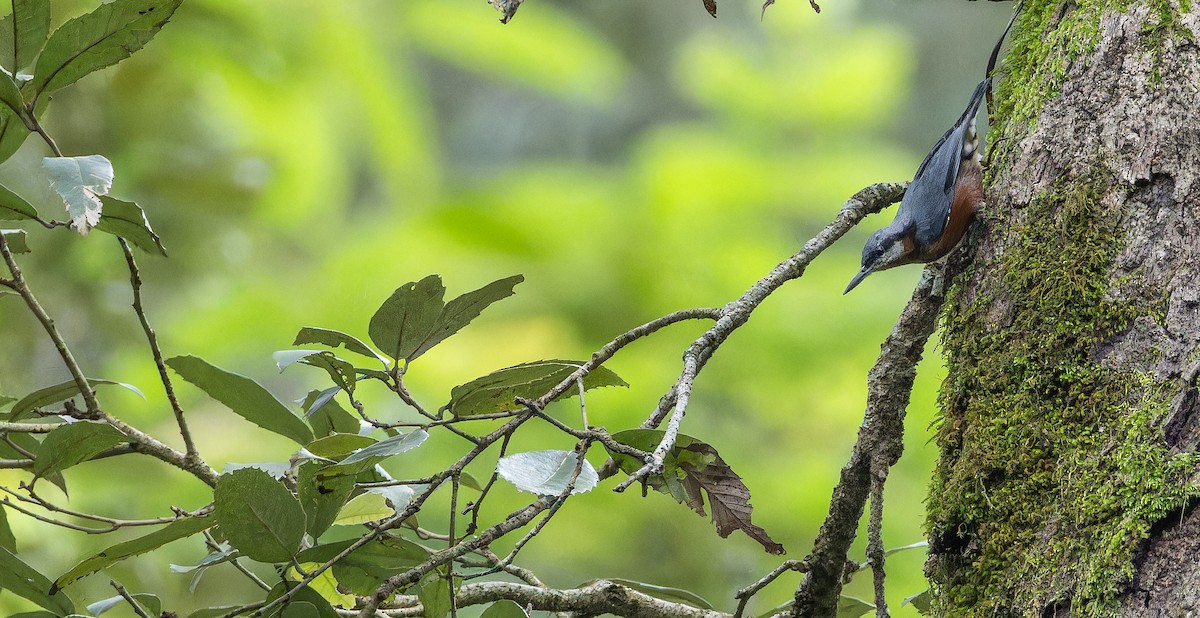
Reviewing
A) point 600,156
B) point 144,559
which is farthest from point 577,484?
point 600,156

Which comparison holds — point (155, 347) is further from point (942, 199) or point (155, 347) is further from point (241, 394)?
point (942, 199)

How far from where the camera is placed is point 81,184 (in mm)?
667

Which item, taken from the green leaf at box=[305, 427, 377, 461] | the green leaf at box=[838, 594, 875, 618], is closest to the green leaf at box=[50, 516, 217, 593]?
the green leaf at box=[305, 427, 377, 461]

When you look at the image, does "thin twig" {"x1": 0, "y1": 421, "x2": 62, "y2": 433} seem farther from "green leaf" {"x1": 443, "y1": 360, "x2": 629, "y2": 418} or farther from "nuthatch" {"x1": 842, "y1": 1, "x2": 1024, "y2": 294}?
"nuthatch" {"x1": 842, "y1": 1, "x2": 1024, "y2": 294}

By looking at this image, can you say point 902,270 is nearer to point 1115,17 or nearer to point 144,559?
point 1115,17

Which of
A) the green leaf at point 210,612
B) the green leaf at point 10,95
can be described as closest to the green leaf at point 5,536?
the green leaf at point 210,612

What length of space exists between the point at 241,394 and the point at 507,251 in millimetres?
1407

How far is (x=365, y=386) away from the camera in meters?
2.29

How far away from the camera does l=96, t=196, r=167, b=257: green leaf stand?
80 cm

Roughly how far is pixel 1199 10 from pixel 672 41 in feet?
7.83

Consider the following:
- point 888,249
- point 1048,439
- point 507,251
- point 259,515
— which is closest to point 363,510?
point 259,515

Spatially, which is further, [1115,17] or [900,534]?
[900,534]

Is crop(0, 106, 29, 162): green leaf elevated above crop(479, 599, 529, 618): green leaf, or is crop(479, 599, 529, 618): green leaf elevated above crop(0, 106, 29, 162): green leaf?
crop(0, 106, 29, 162): green leaf

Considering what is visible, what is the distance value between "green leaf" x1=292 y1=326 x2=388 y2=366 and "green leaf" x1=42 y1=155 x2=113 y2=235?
188mm
